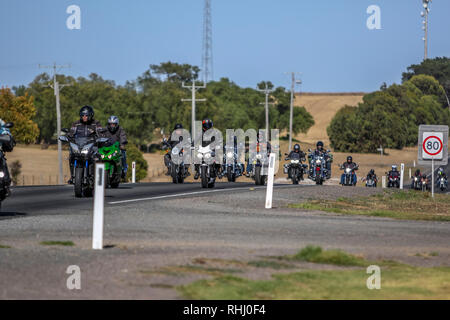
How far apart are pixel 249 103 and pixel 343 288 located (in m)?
148

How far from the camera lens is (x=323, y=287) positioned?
9820 millimetres

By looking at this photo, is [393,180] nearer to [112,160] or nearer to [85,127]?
[112,160]

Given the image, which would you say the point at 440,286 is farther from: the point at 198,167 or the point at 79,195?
the point at 198,167

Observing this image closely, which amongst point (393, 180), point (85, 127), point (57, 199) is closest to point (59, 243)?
point (85, 127)

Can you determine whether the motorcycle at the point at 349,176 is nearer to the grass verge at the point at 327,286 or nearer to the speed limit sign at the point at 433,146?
the speed limit sign at the point at 433,146

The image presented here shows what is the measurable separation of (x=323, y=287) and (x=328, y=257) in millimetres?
2075

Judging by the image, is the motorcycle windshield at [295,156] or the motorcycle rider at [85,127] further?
the motorcycle windshield at [295,156]

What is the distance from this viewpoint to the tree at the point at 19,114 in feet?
303

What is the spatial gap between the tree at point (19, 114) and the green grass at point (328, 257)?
81907mm

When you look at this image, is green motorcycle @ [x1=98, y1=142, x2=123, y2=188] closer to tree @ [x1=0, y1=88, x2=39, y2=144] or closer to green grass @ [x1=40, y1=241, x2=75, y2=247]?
green grass @ [x1=40, y1=241, x2=75, y2=247]

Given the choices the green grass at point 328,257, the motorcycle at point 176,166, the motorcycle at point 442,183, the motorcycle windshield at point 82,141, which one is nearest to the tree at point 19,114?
the motorcycle at point 442,183
